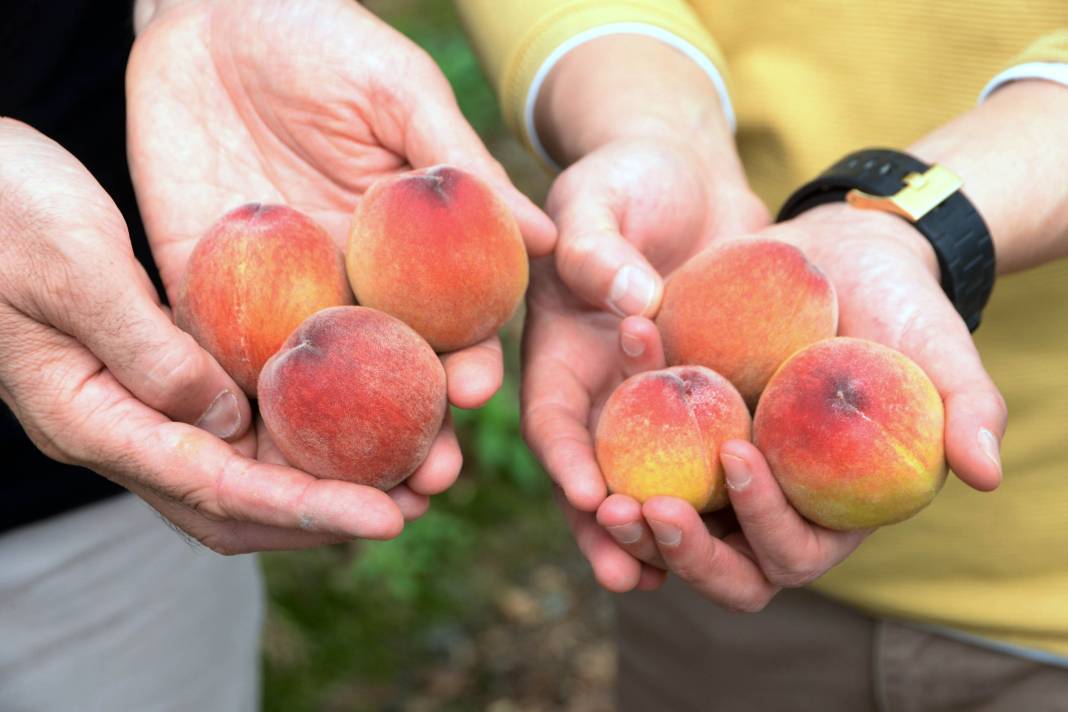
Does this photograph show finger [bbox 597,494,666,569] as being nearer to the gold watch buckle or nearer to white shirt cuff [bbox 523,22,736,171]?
the gold watch buckle

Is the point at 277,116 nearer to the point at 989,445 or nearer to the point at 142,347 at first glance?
the point at 142,347

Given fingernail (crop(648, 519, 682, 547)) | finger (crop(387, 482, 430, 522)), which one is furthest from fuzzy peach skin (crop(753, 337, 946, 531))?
finger (crop(387, 482, 430, 522))

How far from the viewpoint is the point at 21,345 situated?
1.69 m

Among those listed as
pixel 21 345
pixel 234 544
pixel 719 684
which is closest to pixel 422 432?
pixel 234 544

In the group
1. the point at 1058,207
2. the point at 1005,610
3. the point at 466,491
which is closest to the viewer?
the point at 1058,207

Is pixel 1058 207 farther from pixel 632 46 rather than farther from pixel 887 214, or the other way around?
pixel 632 46

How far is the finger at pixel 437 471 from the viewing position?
5.62 feet

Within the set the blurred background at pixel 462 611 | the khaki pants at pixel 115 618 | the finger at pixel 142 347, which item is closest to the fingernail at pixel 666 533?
the finger at pixel 142 347

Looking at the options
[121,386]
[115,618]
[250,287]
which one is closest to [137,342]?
[121,386]

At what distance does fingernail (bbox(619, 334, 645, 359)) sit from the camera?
1.77 metres

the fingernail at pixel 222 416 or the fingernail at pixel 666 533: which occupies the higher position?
the fingernail at pixel 222 416

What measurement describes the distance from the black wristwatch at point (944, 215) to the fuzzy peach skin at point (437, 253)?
0.65m

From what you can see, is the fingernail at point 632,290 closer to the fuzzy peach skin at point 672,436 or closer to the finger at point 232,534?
the fuzzy peach skin at point 672,436

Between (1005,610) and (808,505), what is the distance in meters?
0.67
